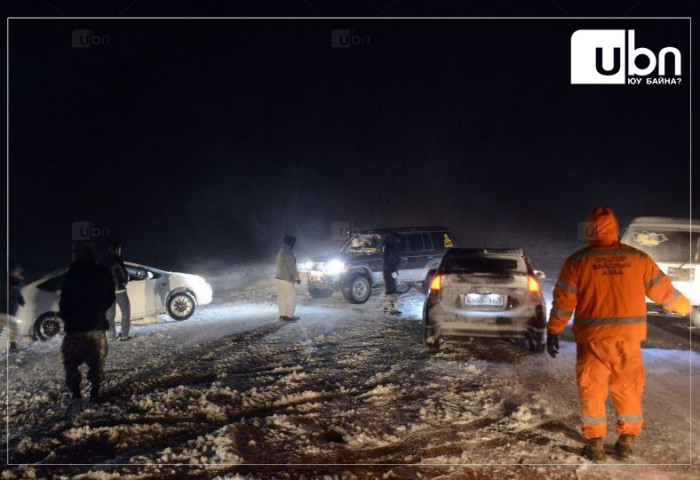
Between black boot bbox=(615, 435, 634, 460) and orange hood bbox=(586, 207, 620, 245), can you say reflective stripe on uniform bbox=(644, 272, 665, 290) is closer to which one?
orange hood bbox=(586, 207, 620, 245)

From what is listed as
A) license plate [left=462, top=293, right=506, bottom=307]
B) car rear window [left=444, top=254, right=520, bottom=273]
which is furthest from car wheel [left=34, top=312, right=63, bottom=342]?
license plate [left=462, top=293, right=506, bottom=307]

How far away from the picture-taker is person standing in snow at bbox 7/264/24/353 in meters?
8.84

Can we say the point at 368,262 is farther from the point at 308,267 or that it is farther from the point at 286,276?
the point at 286,276

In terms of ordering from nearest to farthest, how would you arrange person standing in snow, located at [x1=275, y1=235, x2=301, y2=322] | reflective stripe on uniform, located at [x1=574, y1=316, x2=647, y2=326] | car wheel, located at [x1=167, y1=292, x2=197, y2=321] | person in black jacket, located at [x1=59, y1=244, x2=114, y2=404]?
reflective stripe on uniform, located at [x1=574, y1=316, x2=647, y2=326]
person in black jacket, located at [x1=59, y1=244, x2=114, y2=404]
person standing in snow, located at [x1=275, y1=235, x2=301, y2=322]
car wheel, located at [x1=167, y1=292, x2=197, y2=321]

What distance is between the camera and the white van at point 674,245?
30.6 ft

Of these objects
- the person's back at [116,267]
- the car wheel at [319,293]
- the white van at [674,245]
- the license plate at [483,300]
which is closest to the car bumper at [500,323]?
the license plate at [483,300]

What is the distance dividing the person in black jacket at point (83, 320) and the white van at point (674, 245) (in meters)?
9.39

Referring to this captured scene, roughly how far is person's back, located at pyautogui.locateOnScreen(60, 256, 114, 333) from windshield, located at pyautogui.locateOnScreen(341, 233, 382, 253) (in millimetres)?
8527

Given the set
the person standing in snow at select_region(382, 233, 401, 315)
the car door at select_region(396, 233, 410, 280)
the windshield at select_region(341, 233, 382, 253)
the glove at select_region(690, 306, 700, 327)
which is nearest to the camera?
the glove at select_region(690, 306, 700, 327)

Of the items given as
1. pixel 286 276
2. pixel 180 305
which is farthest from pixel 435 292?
pixel 180 305

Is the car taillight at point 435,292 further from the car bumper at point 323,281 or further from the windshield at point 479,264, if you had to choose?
the car bumper at point 323,281

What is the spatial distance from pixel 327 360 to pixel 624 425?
13.6ft

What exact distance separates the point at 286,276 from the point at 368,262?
130 inches

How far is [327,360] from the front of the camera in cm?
741
